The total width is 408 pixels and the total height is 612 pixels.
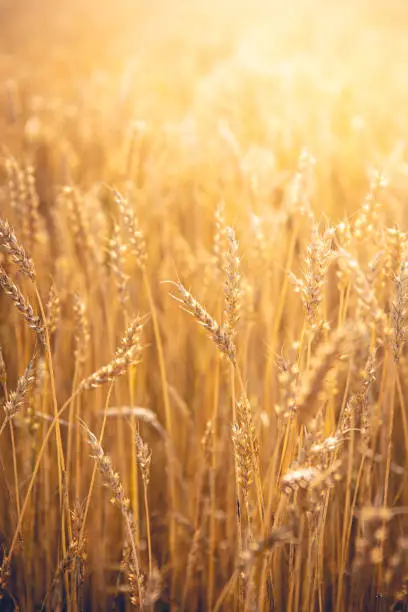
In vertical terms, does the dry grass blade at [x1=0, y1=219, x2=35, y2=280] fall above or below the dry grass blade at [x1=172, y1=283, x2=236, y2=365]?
above

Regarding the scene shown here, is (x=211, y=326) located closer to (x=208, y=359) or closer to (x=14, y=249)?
(x=14, y=249)

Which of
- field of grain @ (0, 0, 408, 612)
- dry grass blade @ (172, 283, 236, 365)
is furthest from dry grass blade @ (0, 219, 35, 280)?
dry grass blade @ (172, 283, 236, 365)

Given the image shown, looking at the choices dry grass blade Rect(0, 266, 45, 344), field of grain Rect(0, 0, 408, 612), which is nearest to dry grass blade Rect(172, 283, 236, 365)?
field of grain Rect(0, 0, 408, 612)

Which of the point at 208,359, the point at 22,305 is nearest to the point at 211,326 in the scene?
the point at 22,305

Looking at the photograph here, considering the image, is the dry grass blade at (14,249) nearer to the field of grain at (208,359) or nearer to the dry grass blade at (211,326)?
the field of grain at (208,359)

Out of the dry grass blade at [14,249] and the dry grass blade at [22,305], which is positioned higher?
the dry grass blade at [14,249]

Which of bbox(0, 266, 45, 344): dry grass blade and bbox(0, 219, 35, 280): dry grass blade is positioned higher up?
bbox(0, 219, 35, 280): dry grass blade

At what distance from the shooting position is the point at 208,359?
4.23 ft

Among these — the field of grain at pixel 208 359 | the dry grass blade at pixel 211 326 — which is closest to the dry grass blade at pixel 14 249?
the field of grain at pixel 208 359

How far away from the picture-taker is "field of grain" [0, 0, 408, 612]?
2.33 ft

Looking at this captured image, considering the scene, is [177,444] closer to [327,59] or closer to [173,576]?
[173,576]

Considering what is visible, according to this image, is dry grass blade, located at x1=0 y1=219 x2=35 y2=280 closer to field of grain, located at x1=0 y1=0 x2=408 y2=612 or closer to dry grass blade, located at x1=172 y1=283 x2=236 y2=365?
field of grain, located at x1=0 y1=0 x2=408 y2=612

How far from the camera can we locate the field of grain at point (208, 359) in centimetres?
71

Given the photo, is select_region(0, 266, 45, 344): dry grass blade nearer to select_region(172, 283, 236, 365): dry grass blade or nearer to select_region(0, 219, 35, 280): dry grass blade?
select_region(0, 219, 35, 280): dry grass blade
